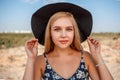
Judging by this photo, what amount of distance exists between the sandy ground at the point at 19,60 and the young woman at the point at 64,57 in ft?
10.6

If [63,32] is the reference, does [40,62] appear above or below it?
below

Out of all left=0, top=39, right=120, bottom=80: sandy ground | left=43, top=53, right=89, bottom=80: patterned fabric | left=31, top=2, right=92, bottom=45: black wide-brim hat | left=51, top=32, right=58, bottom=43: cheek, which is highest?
left=31, top=2, right=92, bottom=45: black wide-brim hat

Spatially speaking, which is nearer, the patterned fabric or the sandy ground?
the patterned fabric

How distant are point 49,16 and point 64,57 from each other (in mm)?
346

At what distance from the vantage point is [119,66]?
6.24m

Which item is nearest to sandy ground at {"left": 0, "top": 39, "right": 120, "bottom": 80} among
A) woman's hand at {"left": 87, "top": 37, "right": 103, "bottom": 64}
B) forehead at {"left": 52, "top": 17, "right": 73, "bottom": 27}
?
woman's hand at {"left": 87, "top": 37, "right": 103, "bottom": 64}

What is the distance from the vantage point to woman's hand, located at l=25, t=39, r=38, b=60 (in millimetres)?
2564

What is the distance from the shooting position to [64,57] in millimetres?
2602

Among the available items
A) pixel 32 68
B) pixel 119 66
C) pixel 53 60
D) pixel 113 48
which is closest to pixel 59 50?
pixel 53 60

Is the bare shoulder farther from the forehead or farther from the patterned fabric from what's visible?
the forehead

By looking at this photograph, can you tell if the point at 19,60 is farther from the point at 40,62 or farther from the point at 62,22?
the point at 62,22

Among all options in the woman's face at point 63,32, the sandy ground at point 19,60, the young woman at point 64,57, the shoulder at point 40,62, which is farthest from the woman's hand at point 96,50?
the sandy ground at point 19,60

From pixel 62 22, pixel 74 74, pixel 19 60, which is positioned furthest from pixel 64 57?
pixel 19 60

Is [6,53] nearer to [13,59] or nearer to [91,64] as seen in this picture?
[13,59]
